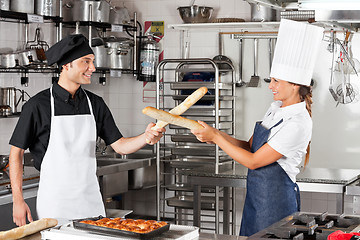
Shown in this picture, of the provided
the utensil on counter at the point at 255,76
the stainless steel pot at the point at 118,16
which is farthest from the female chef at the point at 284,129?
the stainless steel pot at the point at 118,16

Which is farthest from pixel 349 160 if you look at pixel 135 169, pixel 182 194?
pixel 135 169

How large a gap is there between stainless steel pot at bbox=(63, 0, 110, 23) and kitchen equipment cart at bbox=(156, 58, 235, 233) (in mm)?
698

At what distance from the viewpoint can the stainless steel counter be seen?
3.76 meters

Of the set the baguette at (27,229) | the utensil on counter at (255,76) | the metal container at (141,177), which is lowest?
the metal container at (141,177)

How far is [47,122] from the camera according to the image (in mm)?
2885

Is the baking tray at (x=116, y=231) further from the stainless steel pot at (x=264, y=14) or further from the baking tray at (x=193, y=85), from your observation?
the stainless steel pot at (x=264, y=14)

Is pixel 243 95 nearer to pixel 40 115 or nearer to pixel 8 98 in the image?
pixel 8 98

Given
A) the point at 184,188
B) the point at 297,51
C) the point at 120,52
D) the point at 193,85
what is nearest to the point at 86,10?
the point at 120,52

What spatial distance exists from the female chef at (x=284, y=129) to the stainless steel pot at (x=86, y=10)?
245 cm

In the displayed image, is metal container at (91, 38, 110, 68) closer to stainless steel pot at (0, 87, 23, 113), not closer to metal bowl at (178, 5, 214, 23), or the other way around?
metal bowl at (178, 5, 214, 23)

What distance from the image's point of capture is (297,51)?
305 centimetres

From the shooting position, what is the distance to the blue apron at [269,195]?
3.01 m

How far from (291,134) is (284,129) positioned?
0.04 meters

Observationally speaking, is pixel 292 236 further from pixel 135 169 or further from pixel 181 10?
pixel 181 10
